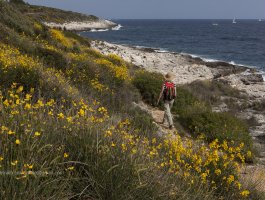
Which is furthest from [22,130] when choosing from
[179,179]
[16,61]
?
[16,61]

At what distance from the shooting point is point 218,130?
34.2ft

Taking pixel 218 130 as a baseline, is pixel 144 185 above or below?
above

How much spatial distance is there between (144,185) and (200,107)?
9.04 meters

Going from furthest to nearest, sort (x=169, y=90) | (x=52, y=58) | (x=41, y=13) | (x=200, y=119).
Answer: (x=41, y=13), (x=52, y=58), (x=200, y=119), (x=169, y=90)

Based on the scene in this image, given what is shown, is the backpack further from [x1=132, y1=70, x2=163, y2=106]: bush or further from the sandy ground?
the sandy ground

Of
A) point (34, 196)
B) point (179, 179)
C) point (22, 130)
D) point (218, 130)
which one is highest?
point (22, 130)

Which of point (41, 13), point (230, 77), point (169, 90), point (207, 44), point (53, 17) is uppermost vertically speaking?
point (41, 13)

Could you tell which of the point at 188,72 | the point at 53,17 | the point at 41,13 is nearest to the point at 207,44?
the point at 41,13

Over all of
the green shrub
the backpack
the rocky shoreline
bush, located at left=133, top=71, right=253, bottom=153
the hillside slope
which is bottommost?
the rocky shoreline

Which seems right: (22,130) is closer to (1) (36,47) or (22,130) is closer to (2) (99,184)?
(2) (99,184)

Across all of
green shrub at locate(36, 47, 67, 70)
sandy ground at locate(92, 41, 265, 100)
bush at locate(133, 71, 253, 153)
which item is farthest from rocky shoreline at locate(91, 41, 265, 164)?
green shrub at locate(36, 47, 67, 70)

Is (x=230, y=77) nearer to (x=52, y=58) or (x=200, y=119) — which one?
(x=200, y=119)

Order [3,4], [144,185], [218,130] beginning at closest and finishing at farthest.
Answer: [144,185], [218,130], [3,4]

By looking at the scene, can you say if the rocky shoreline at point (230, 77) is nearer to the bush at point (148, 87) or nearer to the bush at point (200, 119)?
the bush at point (200, 119)
